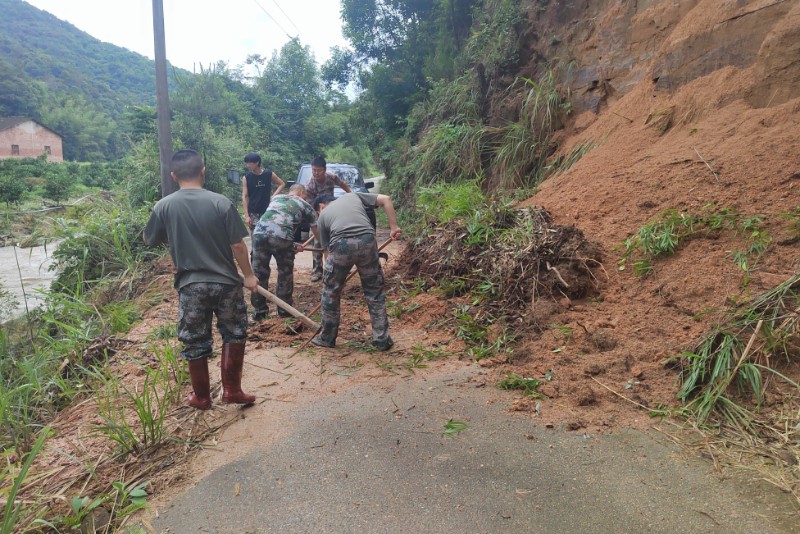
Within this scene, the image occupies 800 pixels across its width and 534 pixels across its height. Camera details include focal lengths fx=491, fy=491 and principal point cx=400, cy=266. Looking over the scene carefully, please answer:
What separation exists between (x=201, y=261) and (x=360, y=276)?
62.3 inches

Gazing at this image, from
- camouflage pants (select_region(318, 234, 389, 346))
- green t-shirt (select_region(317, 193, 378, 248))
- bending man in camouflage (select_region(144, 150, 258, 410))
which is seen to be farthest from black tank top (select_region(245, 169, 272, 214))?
bending man in camouflage (select_region(144, 150, 258, 410))

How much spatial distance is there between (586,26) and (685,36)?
2404mm

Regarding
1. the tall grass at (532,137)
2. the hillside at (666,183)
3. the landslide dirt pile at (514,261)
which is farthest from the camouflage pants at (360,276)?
the tall grass at (532,137)

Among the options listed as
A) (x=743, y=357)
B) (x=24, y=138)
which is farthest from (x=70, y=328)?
(x=24, y=138)

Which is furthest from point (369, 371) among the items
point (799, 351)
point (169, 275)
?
point (169, 275)

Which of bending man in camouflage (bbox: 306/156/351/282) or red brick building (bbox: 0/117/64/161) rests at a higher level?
red brick building (bbox: 0/117/64/161)

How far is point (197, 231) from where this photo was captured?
3.27m

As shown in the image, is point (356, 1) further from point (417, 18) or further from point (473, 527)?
point (473, 527)

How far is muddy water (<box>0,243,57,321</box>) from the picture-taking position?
743 centimetres

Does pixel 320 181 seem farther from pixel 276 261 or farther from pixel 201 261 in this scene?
pixel 201 261

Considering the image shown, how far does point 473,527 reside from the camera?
7.31ft

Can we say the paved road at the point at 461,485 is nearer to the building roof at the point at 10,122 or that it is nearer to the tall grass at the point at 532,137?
the tall grass at the point at 532,137

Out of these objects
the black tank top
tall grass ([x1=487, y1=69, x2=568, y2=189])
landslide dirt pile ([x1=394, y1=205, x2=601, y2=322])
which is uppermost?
tall grass ([x1=487, y1=69, x2=568, y2=189])

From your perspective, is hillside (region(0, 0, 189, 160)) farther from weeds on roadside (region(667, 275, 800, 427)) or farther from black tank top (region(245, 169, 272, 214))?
weeds on roadside (region(667, 275, 800, 427))
